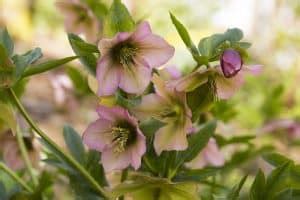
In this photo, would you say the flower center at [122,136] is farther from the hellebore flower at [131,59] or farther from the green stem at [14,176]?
the green stem at [14,176]

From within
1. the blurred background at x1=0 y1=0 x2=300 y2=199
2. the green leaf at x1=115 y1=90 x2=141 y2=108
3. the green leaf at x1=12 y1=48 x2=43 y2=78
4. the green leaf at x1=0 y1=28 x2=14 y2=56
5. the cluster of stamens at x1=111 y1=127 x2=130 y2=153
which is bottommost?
the blurred background at x1=0 y1=0 x2=300 y2=199

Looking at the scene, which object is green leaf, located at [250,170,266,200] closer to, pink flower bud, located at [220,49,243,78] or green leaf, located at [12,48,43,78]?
pink flower bud, located at [220,49,243,78]

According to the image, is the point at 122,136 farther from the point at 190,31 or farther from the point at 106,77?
the point at 190,31

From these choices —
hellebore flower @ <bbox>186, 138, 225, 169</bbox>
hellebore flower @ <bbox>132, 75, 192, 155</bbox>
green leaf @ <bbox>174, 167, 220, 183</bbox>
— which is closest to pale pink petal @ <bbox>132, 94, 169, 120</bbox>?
hellebore flower @ <bbox>132, 75, 192, 155</bbox>

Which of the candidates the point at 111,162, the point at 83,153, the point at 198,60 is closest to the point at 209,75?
the point at 198,60

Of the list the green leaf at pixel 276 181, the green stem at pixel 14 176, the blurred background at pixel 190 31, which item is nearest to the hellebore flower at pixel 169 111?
the green leaf at pixel 276 181

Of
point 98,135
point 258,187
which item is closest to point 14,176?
point 98,135

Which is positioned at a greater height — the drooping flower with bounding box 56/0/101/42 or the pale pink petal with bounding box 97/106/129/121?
the drooping flower with bounding box 56/0/101/42

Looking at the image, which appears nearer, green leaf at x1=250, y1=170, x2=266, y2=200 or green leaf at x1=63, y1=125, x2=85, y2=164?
green leaf at x1=250, y1=170, x2=266, y2=200
